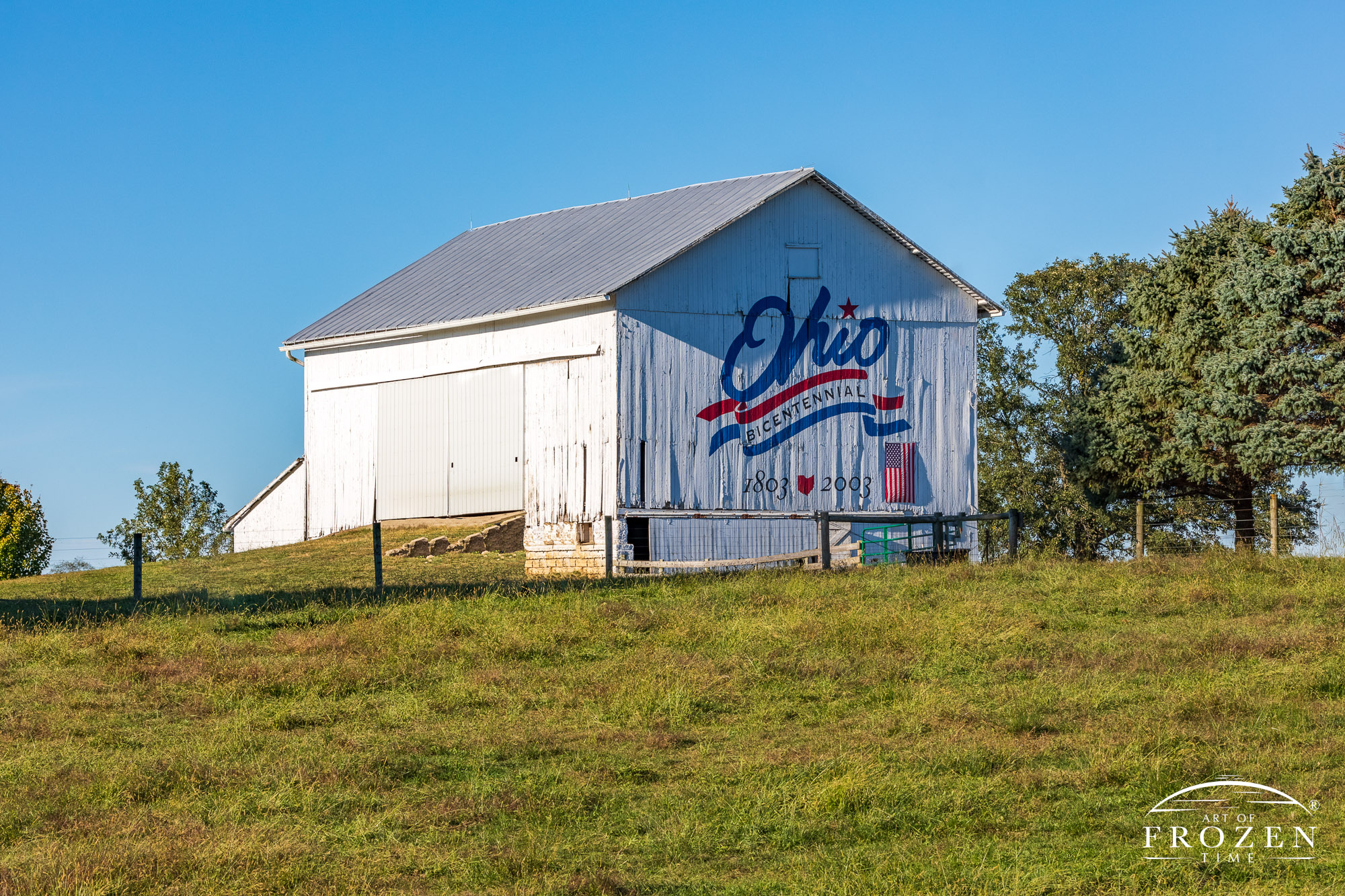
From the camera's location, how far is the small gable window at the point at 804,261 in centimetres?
3095

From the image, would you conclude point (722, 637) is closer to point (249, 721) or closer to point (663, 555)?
point (249, 721)

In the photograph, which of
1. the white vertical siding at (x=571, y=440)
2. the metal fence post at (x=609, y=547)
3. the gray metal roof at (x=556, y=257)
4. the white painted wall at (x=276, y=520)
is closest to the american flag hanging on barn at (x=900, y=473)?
the gray metal roof at (x=556, y=257)

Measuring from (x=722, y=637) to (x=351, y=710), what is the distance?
4880 mm

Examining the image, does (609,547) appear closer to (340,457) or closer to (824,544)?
(824,544)

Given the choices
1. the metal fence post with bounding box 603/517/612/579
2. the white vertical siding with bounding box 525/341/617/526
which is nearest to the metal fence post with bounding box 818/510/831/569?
the metal fence post with bounding box 603/517/612/579

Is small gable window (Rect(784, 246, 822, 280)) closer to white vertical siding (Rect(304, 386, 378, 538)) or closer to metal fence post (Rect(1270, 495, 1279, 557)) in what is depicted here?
metal fence post (Rect(1270, 495, 1279, 557))

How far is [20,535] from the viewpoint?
6869cm

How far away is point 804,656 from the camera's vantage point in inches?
581

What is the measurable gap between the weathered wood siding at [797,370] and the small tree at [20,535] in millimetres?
48431

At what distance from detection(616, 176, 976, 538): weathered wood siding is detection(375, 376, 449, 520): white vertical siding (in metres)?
6.22

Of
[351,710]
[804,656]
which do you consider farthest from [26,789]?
[804,656]

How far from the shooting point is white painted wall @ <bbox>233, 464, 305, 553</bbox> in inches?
1490

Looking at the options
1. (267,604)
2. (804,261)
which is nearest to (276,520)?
(804,261)

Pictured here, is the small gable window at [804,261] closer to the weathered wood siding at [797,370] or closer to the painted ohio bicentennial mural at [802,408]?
the weathered wood siding at [797,370]
